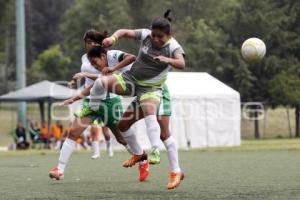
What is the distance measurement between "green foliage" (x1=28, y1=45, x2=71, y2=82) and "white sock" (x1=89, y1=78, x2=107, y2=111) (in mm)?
61472

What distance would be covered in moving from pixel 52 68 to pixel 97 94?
64.0m

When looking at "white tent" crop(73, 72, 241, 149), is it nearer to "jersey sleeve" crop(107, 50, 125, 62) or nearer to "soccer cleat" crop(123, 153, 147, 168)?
"soccer cleat" crop(123, 153, 147, 168)

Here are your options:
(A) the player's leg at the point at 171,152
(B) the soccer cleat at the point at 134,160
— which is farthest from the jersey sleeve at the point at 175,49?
(B) the soccer cleat at the point at 134,160

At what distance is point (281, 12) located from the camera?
4834 centimetres

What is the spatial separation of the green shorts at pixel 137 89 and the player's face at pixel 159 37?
0.61m

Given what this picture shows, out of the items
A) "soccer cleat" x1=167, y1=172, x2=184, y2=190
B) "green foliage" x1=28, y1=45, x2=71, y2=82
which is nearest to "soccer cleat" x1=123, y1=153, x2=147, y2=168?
"soccer cleat" x1=167, y1=172, x2=184, y2=190

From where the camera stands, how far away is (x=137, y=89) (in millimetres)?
9938

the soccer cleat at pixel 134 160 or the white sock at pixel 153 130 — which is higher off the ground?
the white sock at pixel 153 130

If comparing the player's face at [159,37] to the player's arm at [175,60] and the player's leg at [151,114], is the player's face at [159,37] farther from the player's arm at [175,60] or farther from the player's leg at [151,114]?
the player's leg at [151,114]

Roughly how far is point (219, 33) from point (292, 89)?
8.07 meters

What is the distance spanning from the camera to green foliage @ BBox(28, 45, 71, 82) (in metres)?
73.1

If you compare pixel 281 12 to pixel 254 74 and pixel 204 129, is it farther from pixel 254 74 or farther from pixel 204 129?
pixel 204 129

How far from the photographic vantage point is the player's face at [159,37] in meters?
9.48

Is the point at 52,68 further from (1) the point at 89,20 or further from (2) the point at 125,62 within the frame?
(2) the point at 125,62
